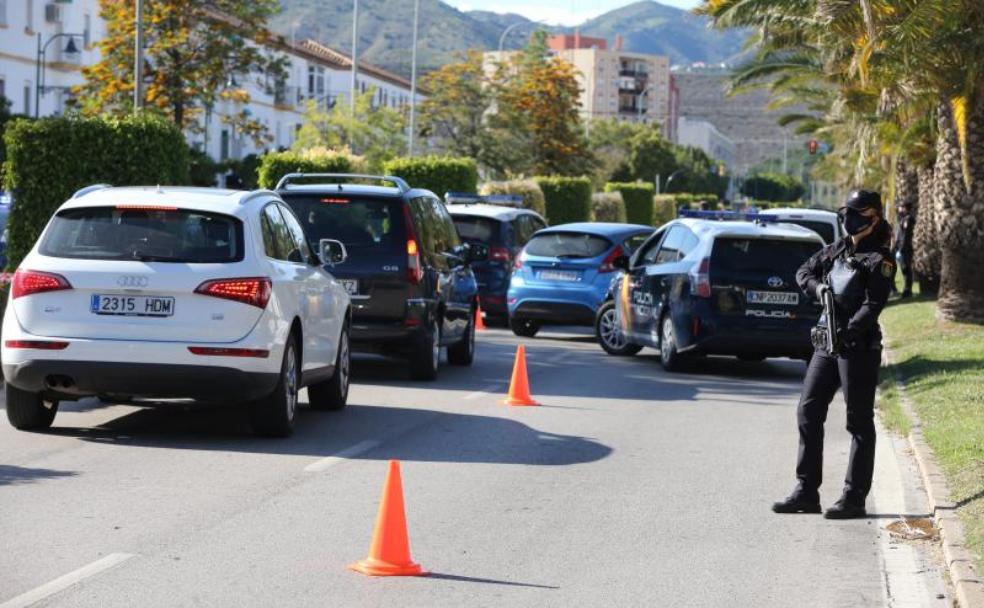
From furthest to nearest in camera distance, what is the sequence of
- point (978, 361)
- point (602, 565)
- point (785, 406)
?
1. point (978, 361)
2. point (785, 406)
3. point (602, 565)

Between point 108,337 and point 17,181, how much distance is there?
31.8ft

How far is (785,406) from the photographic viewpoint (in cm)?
1725

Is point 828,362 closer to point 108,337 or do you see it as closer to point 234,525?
point 234,525

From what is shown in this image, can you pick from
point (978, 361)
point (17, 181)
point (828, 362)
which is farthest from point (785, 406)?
point (17, 181)

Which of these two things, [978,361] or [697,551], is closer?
[697,551]

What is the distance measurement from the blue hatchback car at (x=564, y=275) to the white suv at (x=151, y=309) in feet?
41.5

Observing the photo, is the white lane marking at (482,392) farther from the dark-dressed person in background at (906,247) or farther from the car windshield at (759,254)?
the dark-dressed person in background at (906,247)

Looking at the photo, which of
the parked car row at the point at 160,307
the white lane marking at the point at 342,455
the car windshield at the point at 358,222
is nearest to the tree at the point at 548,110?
the car windshield at the point at 358,222

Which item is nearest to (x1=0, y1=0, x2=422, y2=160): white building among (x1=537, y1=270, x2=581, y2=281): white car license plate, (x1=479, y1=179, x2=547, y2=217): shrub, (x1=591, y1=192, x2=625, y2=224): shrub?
(x1=479, y1=179, x2=547, y2=217): shrub

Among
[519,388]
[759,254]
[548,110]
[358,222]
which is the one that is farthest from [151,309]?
[548,110]

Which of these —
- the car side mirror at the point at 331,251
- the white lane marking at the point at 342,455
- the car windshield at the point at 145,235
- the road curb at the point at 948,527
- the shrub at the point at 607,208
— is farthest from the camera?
the shrub at the point at 607,208

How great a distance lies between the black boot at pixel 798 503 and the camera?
10.4 m

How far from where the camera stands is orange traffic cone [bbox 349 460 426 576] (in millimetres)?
8172

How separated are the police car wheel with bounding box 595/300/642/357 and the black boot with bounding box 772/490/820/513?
1270 cm
